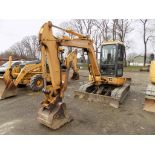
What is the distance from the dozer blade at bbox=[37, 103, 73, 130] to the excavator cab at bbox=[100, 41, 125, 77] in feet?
12.0

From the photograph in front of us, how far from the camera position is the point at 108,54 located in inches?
309

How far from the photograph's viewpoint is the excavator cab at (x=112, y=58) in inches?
301

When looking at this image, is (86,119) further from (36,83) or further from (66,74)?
(36,83)

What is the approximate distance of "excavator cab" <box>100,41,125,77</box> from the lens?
764 centimetres

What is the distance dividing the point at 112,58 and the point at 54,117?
427 centimetres

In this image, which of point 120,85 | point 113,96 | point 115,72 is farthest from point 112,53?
point 113,96

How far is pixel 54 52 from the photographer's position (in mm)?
4863

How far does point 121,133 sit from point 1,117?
4058 millimetres

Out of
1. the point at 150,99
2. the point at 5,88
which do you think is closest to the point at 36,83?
the point at 5,88

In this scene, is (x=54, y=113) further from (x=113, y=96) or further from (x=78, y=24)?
(x=78, y=24)

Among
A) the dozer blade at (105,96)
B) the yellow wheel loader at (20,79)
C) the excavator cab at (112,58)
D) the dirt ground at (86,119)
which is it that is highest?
the excavator cab at (112,58)

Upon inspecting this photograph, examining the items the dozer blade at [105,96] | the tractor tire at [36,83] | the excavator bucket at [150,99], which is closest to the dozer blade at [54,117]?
the dozer blade at [105,96]

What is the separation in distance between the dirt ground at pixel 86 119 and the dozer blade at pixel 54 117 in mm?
152

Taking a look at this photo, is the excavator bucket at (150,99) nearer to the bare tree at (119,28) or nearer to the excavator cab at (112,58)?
the excavator cab at (112,58)
